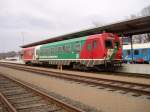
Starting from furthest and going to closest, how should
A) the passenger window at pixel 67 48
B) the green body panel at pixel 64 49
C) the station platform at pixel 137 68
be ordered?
the passenger window at pixel 67 48 → the green body panel at pixel 64 49 → the station platform at pixel 137 68

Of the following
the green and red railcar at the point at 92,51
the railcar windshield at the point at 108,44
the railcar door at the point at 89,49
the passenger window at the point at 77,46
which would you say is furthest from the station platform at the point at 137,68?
the passenger window at the point at 77,46

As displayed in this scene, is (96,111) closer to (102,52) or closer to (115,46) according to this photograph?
(102,52)

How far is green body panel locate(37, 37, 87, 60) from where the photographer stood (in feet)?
74.5

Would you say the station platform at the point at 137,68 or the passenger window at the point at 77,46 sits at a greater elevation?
the passenger window at the point at 77,46

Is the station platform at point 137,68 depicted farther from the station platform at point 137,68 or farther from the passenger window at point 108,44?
the passenger window at point 108,44

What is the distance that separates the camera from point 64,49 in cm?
2556

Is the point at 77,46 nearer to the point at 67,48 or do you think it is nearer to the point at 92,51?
the point at 67,48

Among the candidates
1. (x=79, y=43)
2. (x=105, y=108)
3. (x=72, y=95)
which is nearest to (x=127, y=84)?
(x=72, y=95)

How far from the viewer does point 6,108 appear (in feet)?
27.1

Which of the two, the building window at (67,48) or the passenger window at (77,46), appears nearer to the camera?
the passenger window at (77,46)

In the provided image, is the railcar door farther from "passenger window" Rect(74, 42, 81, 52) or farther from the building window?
the building window

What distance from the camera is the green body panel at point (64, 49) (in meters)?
22.7

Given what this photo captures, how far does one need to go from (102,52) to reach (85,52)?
2205 mm

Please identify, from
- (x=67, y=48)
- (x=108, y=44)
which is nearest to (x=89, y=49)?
(x=108, y=44)
